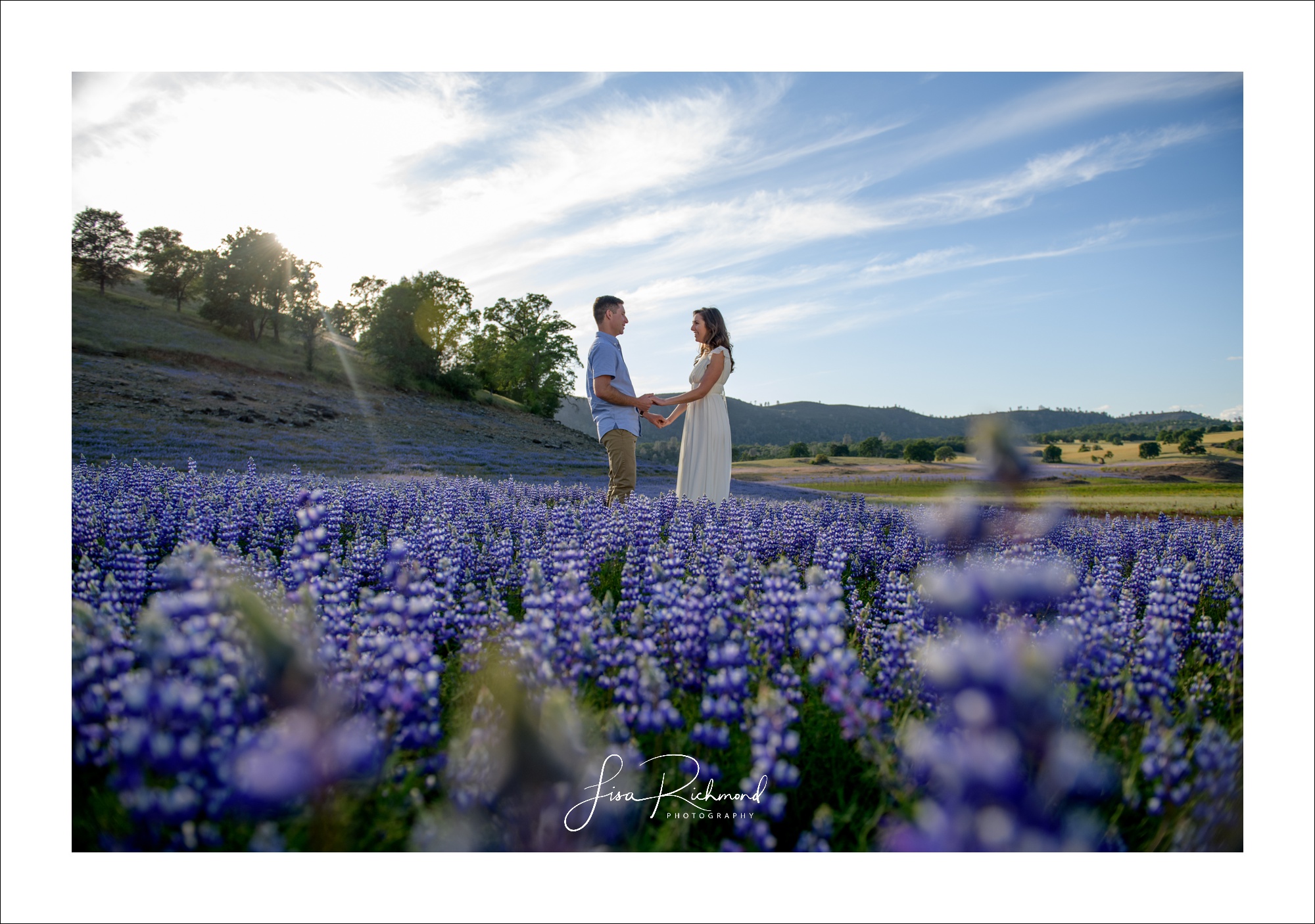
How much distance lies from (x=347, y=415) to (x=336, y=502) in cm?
1968

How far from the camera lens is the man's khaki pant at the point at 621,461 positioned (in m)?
8.02

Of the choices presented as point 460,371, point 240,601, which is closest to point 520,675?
point 240,601

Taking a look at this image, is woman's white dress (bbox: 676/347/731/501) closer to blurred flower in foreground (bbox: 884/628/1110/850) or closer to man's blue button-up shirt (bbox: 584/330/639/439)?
man's blue button-up shirt (bbox: 584/330/639/439)

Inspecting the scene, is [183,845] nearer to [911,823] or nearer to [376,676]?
[376,676]

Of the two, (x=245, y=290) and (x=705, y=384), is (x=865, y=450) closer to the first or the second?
(x=705, y=384)

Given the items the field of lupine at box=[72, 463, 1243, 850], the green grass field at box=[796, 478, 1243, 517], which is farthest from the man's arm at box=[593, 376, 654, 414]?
the field of lupine at box=[72, 463, 1243, 850]

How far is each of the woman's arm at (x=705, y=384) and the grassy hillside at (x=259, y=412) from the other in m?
5.77

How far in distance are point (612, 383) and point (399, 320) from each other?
31329 millimetres

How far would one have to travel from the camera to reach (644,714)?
246 centimetres

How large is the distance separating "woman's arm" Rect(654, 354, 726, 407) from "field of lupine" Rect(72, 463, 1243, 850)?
4.13 m

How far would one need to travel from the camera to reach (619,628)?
3473 millimetres

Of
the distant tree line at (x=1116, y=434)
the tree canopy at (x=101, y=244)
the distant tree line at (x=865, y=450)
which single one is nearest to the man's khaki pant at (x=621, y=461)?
the distant tree line at (x=865, y=450)

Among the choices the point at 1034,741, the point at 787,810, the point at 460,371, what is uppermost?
the point at 460,371

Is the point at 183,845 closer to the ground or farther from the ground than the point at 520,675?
closer to the ground
